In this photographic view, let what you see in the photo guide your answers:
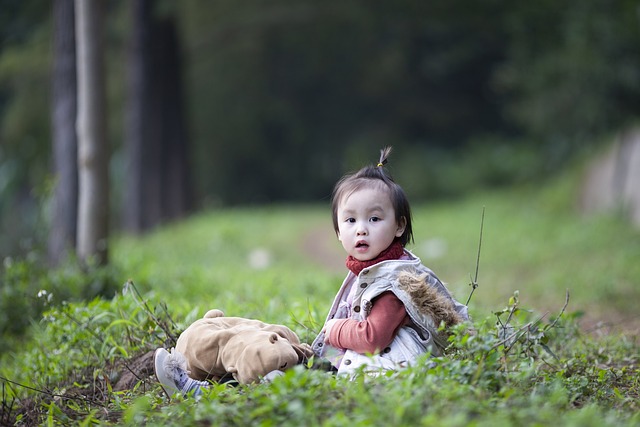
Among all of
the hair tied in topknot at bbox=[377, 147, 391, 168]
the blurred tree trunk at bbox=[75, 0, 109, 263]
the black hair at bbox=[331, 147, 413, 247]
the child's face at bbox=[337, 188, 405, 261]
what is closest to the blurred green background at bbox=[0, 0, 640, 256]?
the blurred tree trunk at bbox=[75, 0, 109, 263]

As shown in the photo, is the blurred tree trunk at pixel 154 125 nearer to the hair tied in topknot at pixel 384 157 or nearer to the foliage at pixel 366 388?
the foliage at pixel 366 388

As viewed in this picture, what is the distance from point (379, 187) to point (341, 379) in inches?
39.1

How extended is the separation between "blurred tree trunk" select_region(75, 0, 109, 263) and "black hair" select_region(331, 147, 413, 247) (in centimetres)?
442

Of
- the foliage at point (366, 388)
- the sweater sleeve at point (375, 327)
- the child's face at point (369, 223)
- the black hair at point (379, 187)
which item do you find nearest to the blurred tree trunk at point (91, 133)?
the foliage at point (366, 388)

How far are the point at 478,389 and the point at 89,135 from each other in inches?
226

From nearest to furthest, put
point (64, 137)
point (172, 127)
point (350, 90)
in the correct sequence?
point (64, 137)
point (172, 127)
point (350, 90)

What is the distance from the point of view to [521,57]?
1931 centimetres

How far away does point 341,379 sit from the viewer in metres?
3.46

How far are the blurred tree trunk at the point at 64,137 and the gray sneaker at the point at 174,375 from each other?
5514mm

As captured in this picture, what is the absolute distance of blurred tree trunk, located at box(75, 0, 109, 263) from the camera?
7906 millimetres

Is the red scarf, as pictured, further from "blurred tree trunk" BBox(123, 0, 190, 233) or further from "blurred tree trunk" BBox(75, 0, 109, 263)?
"blurred tree trunk" BBox(123, 0, 190, 233)

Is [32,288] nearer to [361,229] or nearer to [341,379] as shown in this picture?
[361,229]

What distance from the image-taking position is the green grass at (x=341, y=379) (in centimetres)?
308

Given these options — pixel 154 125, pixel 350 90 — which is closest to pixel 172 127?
pixel 154 125
